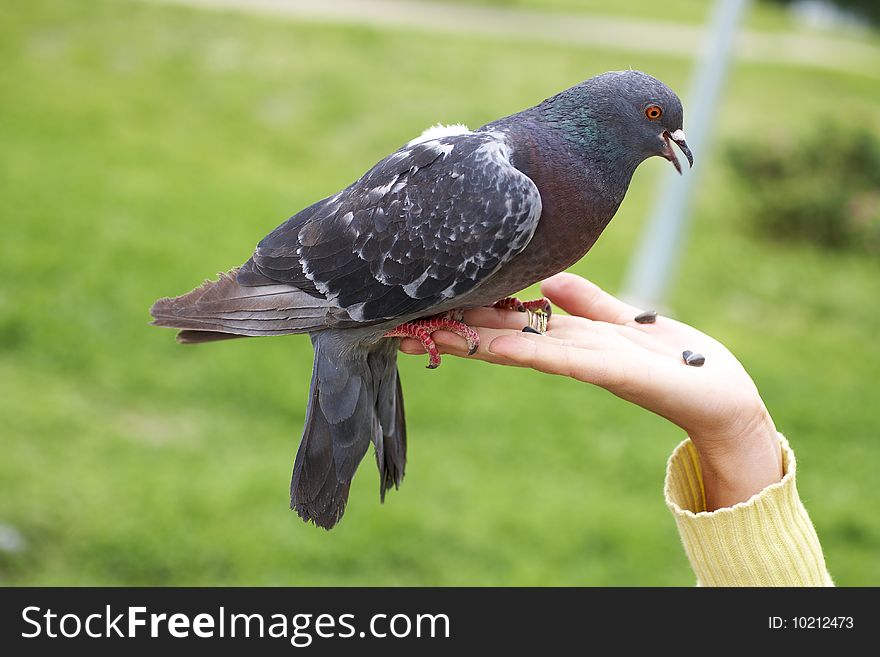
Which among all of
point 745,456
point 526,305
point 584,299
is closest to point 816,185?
point 584,299

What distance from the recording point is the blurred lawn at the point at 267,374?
6352mm

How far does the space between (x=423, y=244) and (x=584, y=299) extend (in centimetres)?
95

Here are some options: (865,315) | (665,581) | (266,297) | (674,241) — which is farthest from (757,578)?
(865,315)

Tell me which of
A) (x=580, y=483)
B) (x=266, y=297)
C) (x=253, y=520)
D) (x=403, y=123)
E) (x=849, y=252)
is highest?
(x=403, y=123)

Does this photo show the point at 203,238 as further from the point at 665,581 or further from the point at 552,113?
the point at 552,113

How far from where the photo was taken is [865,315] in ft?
36.4

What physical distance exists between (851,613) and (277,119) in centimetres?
1129

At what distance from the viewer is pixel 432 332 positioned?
3.20m

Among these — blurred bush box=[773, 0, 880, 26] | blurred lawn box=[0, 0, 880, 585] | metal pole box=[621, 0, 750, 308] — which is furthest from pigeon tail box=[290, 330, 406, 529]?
blurred bush box=[773, 0, 880, 26]

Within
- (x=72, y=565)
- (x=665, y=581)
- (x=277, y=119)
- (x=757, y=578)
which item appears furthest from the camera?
(x=277, y=119)

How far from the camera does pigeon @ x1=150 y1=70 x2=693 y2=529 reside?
287 cm

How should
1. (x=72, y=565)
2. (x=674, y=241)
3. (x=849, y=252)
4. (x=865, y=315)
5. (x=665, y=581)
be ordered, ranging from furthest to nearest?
(x=849, y=252) → (x=865, y=315) → (x=674, y=241) → (x=665, y=581) → (x=72, y=565)

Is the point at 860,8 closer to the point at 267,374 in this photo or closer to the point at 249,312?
the point at 267,374

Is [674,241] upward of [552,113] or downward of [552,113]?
upward
